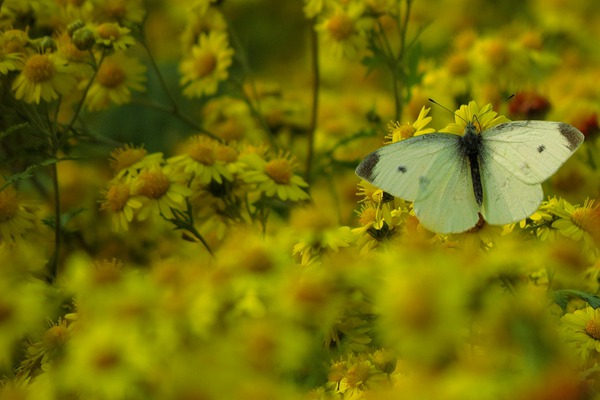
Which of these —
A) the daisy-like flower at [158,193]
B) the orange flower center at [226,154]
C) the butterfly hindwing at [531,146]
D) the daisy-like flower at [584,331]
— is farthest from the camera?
the orange flower center at [226,154]

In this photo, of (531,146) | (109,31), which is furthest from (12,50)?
(531,146)

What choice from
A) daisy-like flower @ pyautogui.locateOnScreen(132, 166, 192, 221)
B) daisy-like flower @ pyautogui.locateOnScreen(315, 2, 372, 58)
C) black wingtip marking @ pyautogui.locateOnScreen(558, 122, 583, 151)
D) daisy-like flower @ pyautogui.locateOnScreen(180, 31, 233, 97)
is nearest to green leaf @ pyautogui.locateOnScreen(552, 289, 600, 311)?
black wingtip marking @ pyautogui.locateOnScreen(558, 122, 583, 151)

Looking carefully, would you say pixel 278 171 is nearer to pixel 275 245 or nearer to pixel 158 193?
pixel 158 193

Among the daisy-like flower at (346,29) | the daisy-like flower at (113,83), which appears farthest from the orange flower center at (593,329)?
the daisy-like flower at (113,83)

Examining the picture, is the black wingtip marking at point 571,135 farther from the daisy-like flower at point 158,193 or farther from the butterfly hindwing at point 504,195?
the daisy-like flower at point 158,193

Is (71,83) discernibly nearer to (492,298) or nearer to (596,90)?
(492,298)

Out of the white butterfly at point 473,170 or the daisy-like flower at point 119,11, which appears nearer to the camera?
the white butterfly at point 473,170

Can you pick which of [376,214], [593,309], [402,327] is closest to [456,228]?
[376,214]

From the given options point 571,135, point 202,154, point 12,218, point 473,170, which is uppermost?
point 571,135
